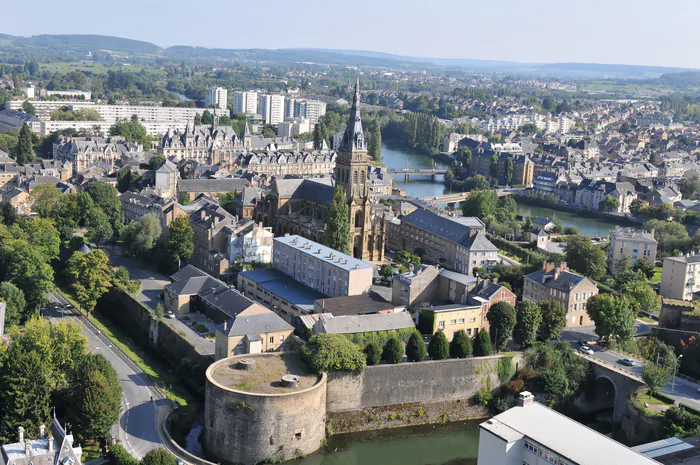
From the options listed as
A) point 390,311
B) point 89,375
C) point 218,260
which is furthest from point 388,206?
point 89,375

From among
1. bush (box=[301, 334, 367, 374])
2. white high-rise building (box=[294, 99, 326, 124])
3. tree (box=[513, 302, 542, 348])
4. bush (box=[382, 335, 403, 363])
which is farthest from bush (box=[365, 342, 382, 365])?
white high-rise building (box=[294, 99, 326, 124])

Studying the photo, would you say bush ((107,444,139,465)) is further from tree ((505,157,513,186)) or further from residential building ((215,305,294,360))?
tree ((505,157,513,186))

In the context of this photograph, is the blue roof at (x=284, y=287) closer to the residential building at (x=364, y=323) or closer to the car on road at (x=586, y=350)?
the residential building at (x=364, y=323)

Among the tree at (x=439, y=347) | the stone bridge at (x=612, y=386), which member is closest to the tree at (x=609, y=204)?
the stone bridge at (x=612, y=386)

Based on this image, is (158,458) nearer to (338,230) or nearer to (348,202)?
(338,230)

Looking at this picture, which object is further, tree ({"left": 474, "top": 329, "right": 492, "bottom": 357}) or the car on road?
the car on road

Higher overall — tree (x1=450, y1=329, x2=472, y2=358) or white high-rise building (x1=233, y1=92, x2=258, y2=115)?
white high-rise building (x1=233, y1=92, x2=258, y2=115)
